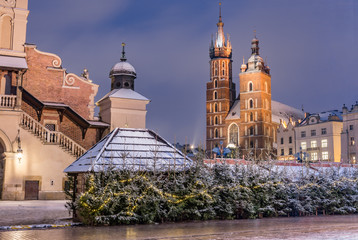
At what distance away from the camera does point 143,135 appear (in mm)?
18484

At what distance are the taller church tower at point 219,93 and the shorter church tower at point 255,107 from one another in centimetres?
719

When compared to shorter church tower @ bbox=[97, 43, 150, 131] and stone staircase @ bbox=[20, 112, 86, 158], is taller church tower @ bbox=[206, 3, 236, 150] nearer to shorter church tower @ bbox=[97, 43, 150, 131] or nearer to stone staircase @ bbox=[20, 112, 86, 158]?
shorter church tower @ bbox=[97, 43, 150, 131]

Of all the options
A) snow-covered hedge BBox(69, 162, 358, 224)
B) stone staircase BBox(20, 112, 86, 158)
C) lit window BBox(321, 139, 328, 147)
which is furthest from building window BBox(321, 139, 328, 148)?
stone staircase BBox(20, 112, 86, 158)

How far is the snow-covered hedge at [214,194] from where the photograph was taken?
595 inches

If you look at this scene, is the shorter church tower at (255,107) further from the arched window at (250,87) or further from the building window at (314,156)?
the building window at (314,156)

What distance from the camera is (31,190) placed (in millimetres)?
27344

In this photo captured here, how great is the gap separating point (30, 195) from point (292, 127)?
69.4 metres

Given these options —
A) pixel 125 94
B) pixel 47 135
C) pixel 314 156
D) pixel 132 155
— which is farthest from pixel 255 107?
pixel 132 155

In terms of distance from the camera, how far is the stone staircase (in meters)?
27.6

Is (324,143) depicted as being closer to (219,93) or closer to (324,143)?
(324,143)

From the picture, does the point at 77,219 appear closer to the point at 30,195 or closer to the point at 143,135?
the point at 143,135

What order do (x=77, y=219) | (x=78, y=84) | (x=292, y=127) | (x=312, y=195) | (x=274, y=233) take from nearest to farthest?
(x=274, y=233) < (x=77, y=219) < (x=312, y=195) < (x=78, y=84) < (x=292, y=127)

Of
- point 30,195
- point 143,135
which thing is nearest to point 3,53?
point 30,195

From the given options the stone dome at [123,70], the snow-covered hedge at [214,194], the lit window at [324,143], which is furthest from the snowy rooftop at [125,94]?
the lit window at [324,143]
